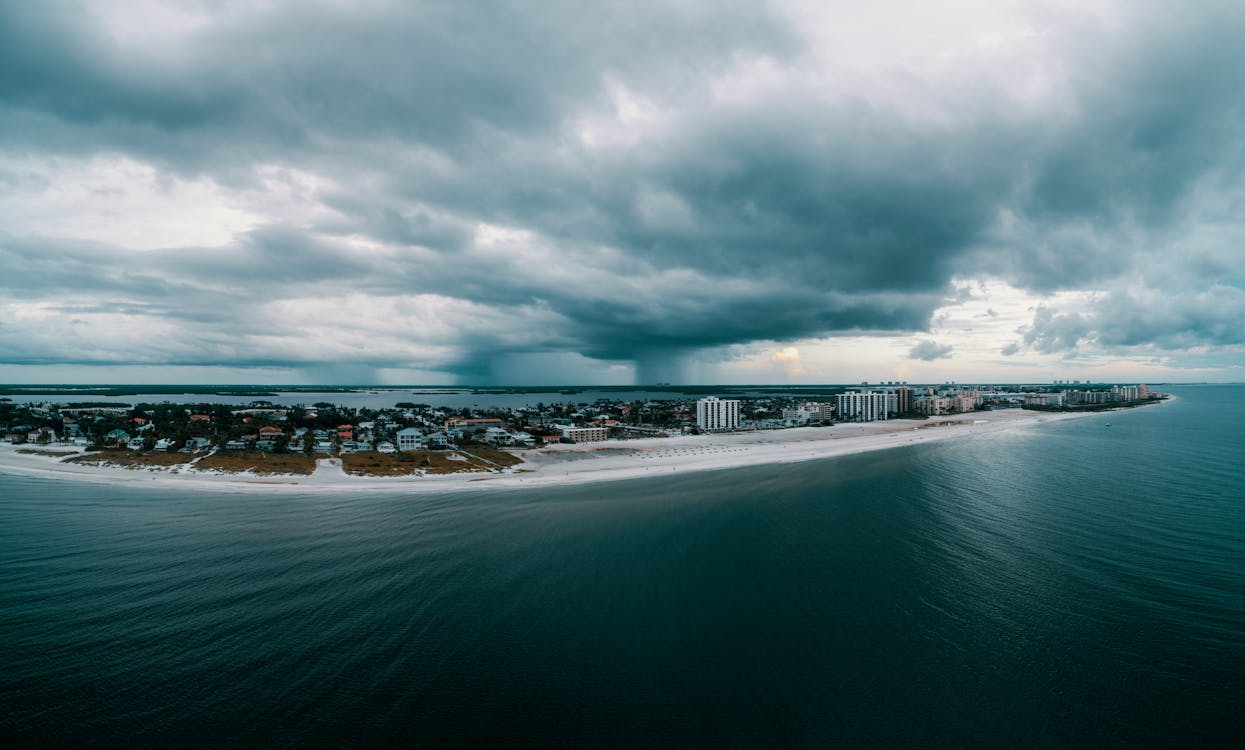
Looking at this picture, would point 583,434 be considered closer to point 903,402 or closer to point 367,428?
point 367,428

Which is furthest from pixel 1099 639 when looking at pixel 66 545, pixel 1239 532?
pixel 66 545

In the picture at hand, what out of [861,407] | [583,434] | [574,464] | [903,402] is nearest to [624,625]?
[574,464]

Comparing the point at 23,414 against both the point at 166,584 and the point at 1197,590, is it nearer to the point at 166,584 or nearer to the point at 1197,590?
the point at 166,584

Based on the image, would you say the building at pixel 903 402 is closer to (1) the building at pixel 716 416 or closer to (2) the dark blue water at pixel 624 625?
(1) the building at pixel 716 416

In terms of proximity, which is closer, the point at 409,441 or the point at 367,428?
the point at 409,441

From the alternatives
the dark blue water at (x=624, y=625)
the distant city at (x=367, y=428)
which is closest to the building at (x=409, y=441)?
the distant city at (x=367, y=428)
